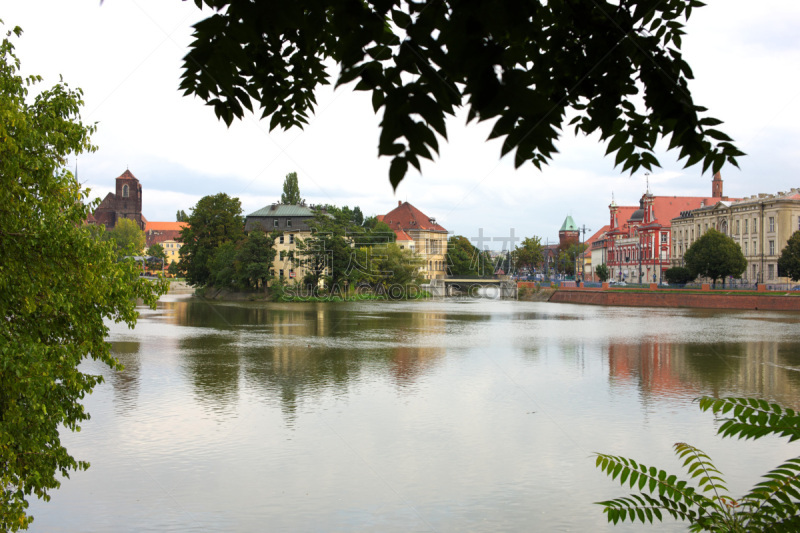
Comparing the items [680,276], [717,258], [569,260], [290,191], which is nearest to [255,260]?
[290,191]

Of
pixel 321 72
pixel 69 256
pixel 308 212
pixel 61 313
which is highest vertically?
pixel 308 212

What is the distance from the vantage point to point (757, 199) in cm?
8062

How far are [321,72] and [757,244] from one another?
85074mm

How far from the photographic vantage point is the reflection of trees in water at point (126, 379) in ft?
57.1

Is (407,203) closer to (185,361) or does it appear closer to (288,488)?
(185,361)

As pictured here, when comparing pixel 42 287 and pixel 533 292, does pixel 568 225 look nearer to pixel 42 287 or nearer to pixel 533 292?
pixel 533 292

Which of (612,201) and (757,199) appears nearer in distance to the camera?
(757,199)

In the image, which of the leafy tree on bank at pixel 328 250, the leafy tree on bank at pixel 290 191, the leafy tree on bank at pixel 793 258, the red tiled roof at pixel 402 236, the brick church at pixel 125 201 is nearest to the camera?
the leafy tree on bank at pixel 793 258

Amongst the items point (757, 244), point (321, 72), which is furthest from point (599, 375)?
point (757, 244)

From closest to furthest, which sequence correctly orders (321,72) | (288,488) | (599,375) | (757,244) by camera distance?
1. (321,72)
2. (288,488)
3. (599,375)
4. (757,244)

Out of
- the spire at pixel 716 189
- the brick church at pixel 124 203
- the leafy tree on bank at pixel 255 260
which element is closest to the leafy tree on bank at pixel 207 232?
the leafy tree on bank at pixel 255 260

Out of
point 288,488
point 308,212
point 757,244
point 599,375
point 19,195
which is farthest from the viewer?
point 308,212

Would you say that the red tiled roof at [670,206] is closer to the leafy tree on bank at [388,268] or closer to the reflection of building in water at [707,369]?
the leafy tree on bank at [388,268]

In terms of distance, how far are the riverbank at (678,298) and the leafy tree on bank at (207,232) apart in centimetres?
4035
